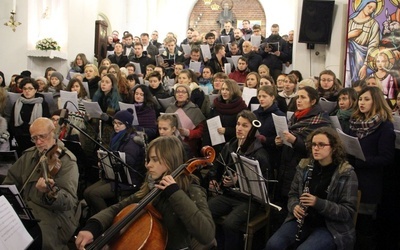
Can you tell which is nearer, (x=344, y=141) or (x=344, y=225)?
(x=344, y=225)

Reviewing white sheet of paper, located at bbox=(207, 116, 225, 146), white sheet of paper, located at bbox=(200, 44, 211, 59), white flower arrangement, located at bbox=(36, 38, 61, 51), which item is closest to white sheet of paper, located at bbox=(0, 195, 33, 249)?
white sheet of paper, located at bbox=(207, 116, 225, 146)

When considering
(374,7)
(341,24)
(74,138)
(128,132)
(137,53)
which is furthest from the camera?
(137,53)

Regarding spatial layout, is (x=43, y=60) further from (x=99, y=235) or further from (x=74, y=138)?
(x=99, y=235)

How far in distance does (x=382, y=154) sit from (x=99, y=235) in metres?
2.66

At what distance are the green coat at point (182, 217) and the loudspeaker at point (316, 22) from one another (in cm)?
612

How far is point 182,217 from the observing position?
2.41 meters

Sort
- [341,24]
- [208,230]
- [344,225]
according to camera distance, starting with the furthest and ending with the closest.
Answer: [341,24] < [344,225] < [208,230]

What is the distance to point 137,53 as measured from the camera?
916 centimetres

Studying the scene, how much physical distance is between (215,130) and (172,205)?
266 centimetres

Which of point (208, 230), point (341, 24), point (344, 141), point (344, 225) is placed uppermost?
point (341, 24)

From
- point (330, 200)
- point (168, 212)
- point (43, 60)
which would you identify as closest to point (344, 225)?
point (330, 200)

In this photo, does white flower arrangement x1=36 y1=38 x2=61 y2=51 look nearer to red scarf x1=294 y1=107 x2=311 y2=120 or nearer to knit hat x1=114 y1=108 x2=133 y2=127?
knit hat x1=114 y1=108 x2=133 y2=127

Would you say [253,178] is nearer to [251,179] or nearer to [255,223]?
[251,179]

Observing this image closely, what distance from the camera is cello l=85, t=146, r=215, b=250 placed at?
2.30m
